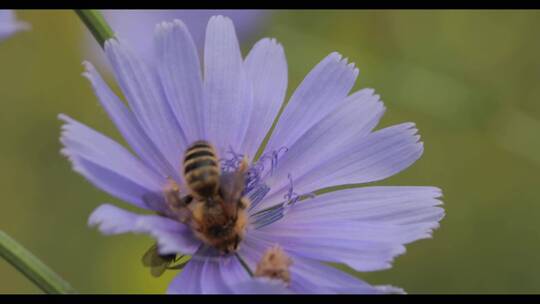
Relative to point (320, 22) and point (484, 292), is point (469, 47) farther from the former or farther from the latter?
point (484, 292)

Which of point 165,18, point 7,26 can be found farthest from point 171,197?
point 165,18

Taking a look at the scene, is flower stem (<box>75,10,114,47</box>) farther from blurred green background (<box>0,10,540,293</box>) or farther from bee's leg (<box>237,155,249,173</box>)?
blurred green background (<box>0,10,540,293</box>)

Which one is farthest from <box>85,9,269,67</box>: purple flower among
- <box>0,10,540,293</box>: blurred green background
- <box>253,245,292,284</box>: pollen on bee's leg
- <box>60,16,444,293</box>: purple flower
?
<box>253,245,292,284</box>: pollen on bee's leg

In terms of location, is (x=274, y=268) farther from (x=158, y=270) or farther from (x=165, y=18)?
(x=165, y=18)

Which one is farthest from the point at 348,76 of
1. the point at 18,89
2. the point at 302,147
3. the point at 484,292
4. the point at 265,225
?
the point at 18,89

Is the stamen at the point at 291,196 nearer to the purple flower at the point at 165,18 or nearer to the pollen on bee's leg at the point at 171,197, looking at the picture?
the pollen on bee's leg at the point at 171,197

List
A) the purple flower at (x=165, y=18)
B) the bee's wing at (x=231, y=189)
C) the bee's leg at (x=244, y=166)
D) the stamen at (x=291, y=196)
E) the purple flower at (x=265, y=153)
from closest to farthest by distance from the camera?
the purple flower at (x=265, y=153)
the bee's wing at (x=231, y=189)
the bee's leg at (x=244, y=166)
the stamen at (x=291, y=196)
the purple flower at (x=165, y=18)

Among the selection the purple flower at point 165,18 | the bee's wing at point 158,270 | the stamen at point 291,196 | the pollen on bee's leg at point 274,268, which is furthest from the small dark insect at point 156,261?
the purple flower at point 165,18
